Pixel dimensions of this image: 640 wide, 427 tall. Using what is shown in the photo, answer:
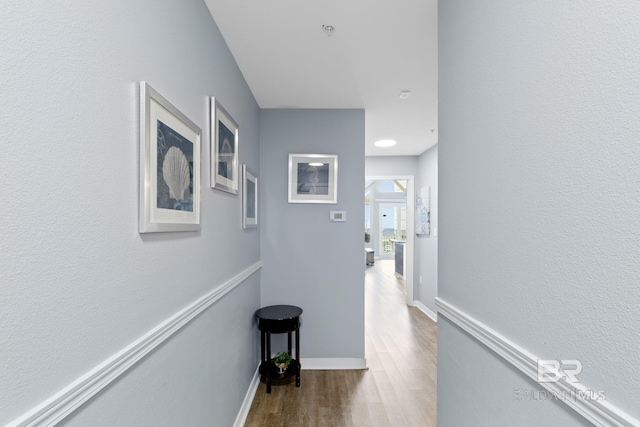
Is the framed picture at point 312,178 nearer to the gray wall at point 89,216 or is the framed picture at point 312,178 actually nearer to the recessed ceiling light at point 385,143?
the recessed ceiling light at point 385,143

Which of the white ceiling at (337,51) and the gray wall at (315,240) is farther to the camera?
the gray wall at (315,240)

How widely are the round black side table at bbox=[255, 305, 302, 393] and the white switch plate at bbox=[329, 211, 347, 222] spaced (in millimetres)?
890

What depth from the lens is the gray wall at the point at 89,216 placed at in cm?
58

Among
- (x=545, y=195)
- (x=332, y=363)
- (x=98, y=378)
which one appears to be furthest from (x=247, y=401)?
(x=545, y=195)

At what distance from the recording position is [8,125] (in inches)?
21.9

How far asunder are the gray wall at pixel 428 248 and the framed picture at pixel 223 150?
3178mm

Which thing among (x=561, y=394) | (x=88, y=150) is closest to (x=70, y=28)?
(x=88, y=150)

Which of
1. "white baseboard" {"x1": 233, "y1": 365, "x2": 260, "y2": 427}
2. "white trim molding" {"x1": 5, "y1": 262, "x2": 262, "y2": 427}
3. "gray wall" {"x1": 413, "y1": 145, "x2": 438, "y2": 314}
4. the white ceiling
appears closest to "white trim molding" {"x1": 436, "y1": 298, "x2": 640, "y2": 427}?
"white trim molding" {"x1": 5, "y1": 262, "x2": 262, "y2": 427}

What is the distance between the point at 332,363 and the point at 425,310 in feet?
7.68

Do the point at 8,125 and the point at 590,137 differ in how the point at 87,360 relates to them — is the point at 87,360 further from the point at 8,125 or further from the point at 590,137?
the point at 590,137

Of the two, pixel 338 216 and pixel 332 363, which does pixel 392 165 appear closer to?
pixel 338 216

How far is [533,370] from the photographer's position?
79cm

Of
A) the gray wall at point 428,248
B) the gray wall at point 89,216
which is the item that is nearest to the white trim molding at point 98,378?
the gray wall at point 89,216

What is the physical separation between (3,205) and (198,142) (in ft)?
2.96
